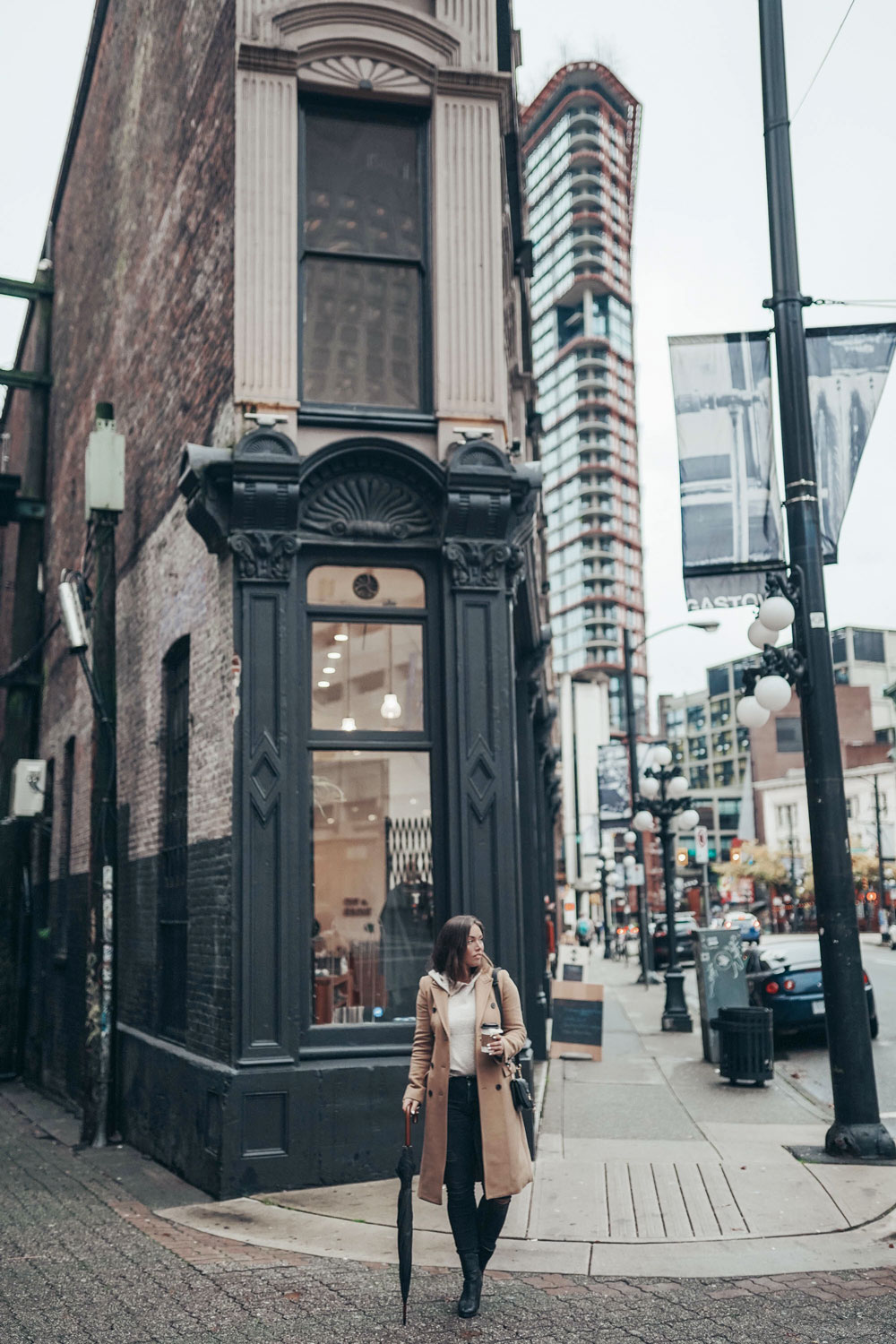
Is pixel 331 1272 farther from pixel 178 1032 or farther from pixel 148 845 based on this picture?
pixel 148 845

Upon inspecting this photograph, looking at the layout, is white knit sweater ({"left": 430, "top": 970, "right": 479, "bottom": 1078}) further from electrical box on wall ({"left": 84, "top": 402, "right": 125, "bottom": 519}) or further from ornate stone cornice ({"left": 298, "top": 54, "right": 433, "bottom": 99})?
electrical box on wall ({"left": 84, "top": 402, "right": 125, "bottom": 519})

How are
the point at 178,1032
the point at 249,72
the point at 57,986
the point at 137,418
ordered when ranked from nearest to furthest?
the point at 249,72
the point at 178,1032
the point at 137,418
the point at 57,986

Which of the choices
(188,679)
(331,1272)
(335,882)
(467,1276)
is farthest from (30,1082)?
(467,1276)

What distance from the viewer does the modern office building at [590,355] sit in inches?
5802

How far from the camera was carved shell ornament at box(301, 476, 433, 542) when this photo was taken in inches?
388

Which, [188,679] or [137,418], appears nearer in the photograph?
[188,679]

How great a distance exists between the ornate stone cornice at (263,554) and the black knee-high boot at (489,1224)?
5.17 m

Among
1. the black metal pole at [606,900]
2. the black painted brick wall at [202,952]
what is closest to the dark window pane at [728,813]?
the black metal pole at [606,900]

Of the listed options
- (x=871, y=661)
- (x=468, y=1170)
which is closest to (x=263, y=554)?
(x=468, y=1170)

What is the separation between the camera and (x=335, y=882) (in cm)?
962

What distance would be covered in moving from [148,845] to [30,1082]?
7.67 meters

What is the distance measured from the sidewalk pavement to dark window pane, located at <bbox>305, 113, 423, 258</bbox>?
7.51 m

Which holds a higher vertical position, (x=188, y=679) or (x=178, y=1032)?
(x=188, y=679)

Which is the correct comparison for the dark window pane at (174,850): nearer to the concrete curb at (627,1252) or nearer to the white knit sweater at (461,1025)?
the concrete curb at (627,1252)
